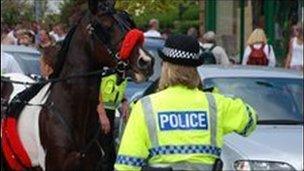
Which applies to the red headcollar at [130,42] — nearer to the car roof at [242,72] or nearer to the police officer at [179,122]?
the police officer at [179,122]

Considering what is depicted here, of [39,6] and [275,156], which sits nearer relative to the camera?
[275,156]

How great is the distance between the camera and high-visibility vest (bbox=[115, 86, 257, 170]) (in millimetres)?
4816

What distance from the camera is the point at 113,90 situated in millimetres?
8031

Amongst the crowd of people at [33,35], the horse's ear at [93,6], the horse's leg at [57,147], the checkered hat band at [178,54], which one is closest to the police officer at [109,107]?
the horse's leg at [57,147]

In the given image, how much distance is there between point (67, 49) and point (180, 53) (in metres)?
2.95

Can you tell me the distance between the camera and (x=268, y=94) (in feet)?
33.3

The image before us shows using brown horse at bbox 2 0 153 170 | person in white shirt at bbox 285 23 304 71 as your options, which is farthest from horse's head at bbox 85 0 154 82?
person in white shirt at bbox 285 23 304 71

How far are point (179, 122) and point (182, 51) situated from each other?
375 millimetres

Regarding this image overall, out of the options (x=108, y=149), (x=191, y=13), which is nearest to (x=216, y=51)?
(x=108, y=149)

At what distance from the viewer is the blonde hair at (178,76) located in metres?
4.93

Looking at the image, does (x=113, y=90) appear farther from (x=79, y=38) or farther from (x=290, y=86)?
(x=290, y=86)

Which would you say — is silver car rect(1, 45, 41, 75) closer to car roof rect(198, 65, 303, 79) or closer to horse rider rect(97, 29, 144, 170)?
car roof rect(198, 65, 303, 79)

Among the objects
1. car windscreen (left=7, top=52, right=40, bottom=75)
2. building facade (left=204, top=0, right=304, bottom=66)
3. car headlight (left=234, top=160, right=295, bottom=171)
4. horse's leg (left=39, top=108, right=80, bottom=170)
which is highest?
horse's leg (left=39, top=108, right=80, bottom=170)

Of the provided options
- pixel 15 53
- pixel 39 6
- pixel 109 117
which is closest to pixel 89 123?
pixel 109 117
